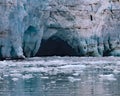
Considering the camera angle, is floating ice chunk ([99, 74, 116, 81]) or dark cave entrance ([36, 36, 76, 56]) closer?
floating ice chunk ([99, 74, 116, 81])

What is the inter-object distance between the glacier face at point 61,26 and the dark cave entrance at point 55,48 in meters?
0.26

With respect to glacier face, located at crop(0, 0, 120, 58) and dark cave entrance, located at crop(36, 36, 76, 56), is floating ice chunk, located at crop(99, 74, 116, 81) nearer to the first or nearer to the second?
glacier face, located at crop(0, 0, 120, 58)

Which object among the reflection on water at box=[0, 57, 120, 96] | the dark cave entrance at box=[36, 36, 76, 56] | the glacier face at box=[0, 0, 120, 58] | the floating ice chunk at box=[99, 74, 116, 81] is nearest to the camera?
the reflection on water at box=[0, 57, 120, 96]

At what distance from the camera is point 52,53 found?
3653 cm

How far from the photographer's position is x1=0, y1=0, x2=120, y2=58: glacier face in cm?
2803

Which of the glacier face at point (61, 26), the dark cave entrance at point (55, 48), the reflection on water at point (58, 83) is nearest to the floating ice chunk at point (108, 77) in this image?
the reflection on water at point (58, 83)

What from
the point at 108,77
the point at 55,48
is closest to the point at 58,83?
the point at 108,77

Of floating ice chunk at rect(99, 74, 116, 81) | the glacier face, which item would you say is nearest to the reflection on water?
floating ice chunk at rect(99, 74, 116, 81)

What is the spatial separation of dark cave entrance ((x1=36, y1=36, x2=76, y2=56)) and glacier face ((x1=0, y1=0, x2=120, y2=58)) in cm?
26

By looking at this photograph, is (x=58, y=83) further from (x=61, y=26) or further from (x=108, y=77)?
(x=61, y=26)

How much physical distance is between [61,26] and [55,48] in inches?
129

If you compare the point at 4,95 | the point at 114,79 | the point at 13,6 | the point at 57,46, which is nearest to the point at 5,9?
the point at 13,6

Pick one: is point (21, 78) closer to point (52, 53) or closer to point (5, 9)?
point (5, 9)

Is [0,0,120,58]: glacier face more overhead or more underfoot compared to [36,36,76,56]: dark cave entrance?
more overhead
